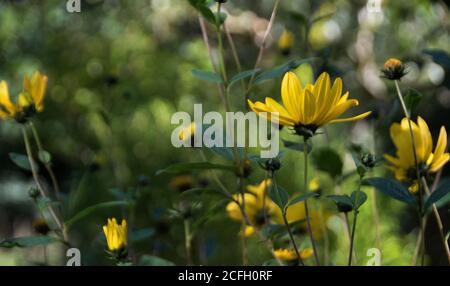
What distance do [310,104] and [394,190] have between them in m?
0.11

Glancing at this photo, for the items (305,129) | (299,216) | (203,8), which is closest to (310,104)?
(305,129)

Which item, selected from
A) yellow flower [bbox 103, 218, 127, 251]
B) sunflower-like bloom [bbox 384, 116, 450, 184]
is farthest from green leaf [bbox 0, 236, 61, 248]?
sunflower-like bloom [bbox 384, 116, 450, 184]

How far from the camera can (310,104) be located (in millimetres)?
490

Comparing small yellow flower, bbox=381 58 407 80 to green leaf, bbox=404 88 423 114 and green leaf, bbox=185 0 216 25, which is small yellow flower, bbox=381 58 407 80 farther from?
green leaf, bbox=185 0 216 25

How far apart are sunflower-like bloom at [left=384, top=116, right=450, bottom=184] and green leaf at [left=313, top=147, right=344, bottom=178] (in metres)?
0.06

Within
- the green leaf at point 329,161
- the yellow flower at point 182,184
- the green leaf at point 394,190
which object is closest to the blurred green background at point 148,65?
the yellow flower at point 182,184

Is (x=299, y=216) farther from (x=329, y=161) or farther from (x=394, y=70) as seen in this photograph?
(x=394, y=70)

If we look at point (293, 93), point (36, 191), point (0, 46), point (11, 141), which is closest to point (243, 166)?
point (293, 93)

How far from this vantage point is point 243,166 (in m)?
0.57

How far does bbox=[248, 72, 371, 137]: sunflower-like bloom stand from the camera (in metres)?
0.49

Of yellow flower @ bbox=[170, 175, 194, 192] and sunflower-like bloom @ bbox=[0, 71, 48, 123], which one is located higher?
sunflower-like bloom @ bbox=[0, 71, 48, 123]

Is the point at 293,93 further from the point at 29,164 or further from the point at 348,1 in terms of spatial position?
the point at 348,1

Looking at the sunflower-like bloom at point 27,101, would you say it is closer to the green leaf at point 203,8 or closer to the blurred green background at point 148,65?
the green leaf at point 203,8
